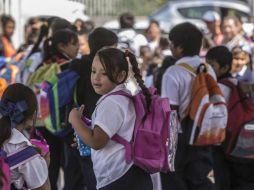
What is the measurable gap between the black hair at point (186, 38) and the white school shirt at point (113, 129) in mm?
1559

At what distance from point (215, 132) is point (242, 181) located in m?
0.62

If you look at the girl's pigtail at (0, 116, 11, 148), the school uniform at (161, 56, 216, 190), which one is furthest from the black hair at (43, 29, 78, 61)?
the girl's pigtail at (0, 116, 11, 148)

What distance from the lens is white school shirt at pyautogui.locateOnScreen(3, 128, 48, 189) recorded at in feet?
13.1

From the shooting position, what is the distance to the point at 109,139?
4.36 m

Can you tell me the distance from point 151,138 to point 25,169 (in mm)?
765

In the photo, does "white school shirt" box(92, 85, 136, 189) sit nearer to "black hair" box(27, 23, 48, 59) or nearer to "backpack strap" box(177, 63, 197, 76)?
Answer: "backpack strap" box(177, 63, 197, 76)

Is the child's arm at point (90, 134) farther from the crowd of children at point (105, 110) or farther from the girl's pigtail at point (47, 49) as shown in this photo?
the girl's pigtail at point (47, 49)

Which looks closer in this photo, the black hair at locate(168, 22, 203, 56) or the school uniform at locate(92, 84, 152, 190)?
the school uniform at locate(92, 84, 152, 190)

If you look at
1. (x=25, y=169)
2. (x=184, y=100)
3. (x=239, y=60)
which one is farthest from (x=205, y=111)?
A: (x=25, y=169)

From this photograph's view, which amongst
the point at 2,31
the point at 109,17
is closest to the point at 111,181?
the point at 2,31

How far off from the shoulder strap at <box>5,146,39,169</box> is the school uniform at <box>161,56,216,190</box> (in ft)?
6.32

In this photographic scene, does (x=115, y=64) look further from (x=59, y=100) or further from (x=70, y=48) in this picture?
(x=70, y=48)

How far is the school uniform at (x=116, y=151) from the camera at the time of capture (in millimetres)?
4297

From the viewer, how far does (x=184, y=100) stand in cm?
584
